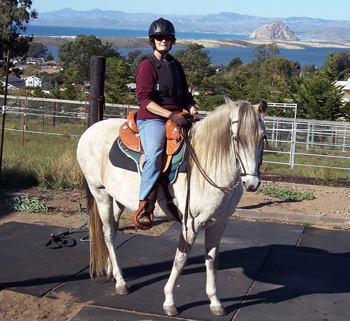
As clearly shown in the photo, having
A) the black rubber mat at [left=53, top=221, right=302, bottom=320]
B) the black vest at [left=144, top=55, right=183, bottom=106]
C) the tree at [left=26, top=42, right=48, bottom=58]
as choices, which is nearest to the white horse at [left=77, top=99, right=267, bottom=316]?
the black rubber mat at [left=53, top=221, right=302, bottom=320]

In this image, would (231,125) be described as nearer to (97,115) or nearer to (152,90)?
(152,90)

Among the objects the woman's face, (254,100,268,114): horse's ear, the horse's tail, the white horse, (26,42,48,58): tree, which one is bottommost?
the horse's tail

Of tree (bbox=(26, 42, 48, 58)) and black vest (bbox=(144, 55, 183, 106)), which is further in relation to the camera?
tree (bbox=(26, 42, 48, 58))

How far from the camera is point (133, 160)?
462cm

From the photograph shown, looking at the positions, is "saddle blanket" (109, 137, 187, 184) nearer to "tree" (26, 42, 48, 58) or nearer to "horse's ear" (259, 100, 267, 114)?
"horse's ear" (259, 100, 267, 114)

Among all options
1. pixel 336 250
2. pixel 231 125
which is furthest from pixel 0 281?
pixel 336 250

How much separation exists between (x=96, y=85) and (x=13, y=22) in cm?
3804

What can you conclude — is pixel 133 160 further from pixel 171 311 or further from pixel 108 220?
pixel 171 311

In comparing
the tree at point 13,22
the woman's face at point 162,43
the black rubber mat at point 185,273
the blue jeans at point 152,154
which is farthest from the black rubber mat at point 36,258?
the tree at point 13,22

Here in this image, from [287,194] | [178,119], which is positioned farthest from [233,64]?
[178,119]

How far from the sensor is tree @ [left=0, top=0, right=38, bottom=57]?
39.8 meters

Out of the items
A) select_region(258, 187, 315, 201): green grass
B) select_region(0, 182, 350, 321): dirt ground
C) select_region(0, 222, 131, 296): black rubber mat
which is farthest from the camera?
select_region(258, 187, 315, 201): green grass

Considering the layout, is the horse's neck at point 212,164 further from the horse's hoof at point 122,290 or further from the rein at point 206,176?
the horse's hoof at point 122,290

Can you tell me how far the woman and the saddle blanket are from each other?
4.7 inches
